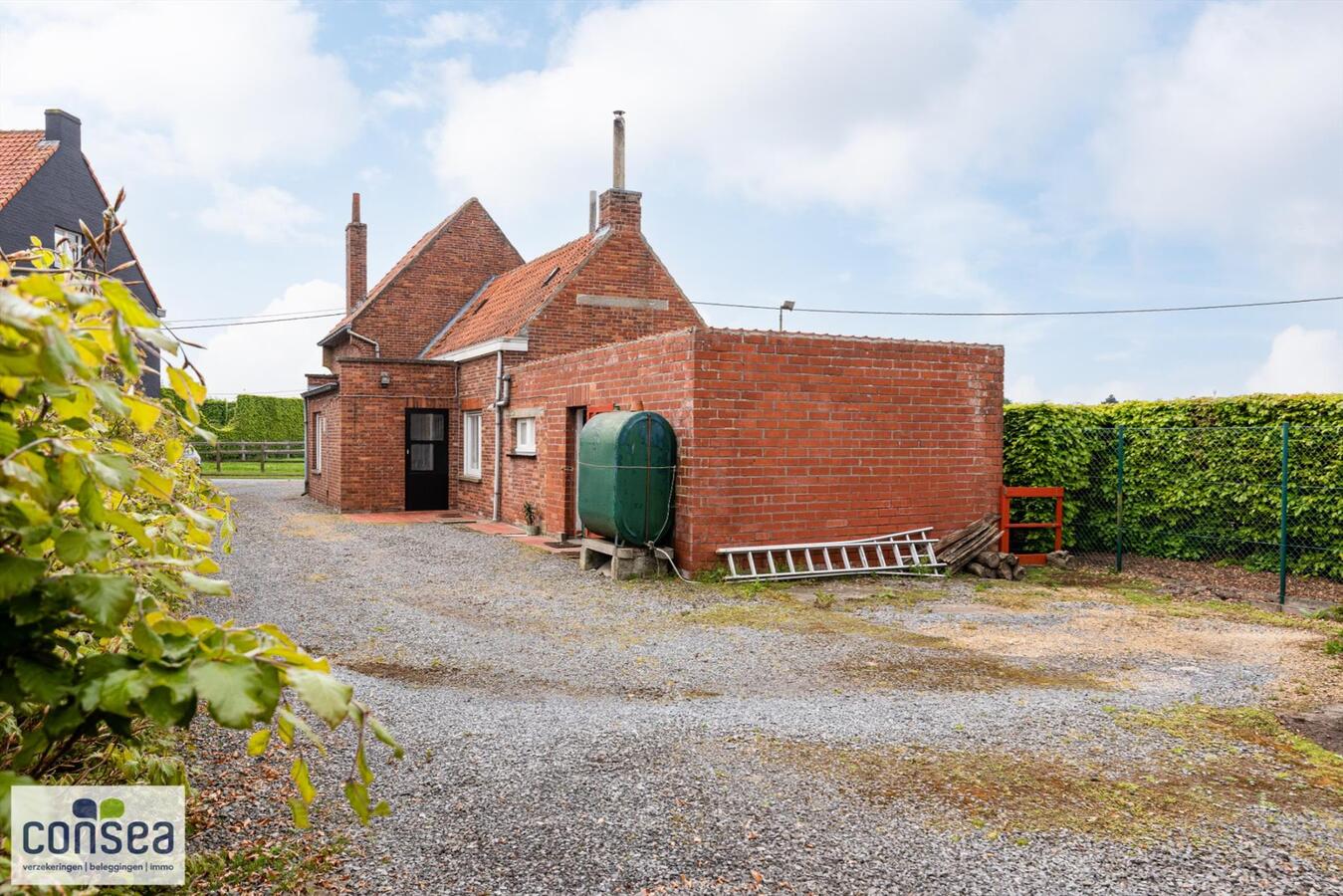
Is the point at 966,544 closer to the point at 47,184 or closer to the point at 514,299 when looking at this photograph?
the point at 514,299

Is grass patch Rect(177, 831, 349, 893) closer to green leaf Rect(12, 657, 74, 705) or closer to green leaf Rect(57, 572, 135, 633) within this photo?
green leaf Rect(12, 657, 74, 705)

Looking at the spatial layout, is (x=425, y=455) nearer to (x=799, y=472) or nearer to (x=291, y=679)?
(x=799, y=472)

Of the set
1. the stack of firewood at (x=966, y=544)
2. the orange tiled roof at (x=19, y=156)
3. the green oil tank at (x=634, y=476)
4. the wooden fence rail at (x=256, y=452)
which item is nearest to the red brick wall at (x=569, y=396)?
the green oil tank at (x=634, y=476)

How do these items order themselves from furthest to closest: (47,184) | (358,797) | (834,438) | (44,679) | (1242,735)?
(47,184), (834,438), (1242,735), (358,797), (44,679)

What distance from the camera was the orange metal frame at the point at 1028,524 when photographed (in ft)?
41.8

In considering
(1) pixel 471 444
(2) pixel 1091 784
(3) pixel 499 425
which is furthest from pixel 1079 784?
(1) pixel 471 444

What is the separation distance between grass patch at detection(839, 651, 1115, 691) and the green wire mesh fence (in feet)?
16.9

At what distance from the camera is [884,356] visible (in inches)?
468

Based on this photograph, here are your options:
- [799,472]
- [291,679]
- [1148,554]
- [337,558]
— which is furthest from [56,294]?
[1148,554]

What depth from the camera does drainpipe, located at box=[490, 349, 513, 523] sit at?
17406 mm

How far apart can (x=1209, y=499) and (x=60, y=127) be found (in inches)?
1095

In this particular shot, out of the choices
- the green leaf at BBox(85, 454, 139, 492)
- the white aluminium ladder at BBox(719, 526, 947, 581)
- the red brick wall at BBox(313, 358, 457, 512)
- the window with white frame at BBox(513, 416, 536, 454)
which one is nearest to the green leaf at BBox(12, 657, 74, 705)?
the green leaf at BBox(85, 454, 139, 492)

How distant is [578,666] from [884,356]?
6842 millimetres

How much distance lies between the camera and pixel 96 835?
2518 mm
